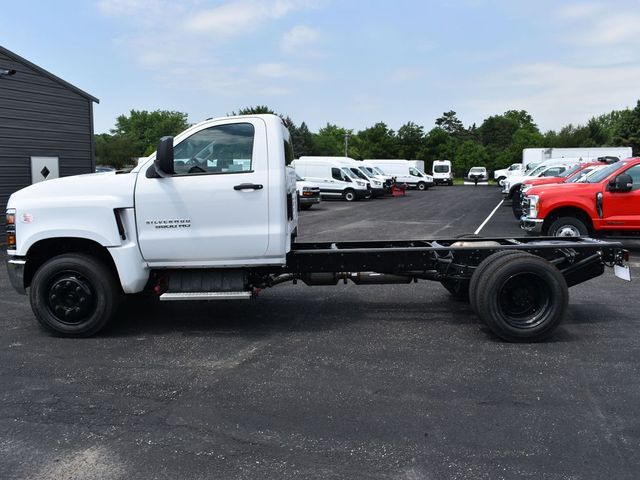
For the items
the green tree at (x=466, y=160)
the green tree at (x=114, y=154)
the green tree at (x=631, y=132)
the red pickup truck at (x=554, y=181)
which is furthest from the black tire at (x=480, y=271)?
the green tree at (x=114, y=154)

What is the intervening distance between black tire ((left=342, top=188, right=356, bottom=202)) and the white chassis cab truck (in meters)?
26.1

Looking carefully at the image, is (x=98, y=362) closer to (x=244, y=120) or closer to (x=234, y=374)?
(x=234, y=374)

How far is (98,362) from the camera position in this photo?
5422mm

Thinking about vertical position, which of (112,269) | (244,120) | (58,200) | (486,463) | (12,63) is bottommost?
(486,463)

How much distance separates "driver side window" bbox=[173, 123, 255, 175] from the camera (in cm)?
604

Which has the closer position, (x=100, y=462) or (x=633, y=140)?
(x=100, y=462)

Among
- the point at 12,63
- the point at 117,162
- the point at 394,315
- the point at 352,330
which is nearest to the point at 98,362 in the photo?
the point at 352,330

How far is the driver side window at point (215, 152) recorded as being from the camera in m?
6.04

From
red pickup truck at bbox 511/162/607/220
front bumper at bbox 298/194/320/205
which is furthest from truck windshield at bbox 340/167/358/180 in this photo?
red pickup truck at bbox 511/162/607/220

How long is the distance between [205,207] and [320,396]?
2.38 metres

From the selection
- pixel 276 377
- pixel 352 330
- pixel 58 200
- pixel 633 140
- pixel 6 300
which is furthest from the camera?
pixel 633 140

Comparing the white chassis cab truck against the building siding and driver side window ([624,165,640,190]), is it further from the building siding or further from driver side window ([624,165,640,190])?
the building siding

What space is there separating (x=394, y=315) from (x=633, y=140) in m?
72.7

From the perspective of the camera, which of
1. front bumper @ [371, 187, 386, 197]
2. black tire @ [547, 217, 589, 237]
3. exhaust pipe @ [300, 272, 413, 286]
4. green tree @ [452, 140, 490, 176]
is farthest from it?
green tree @ [452, 140, 490, 176]
